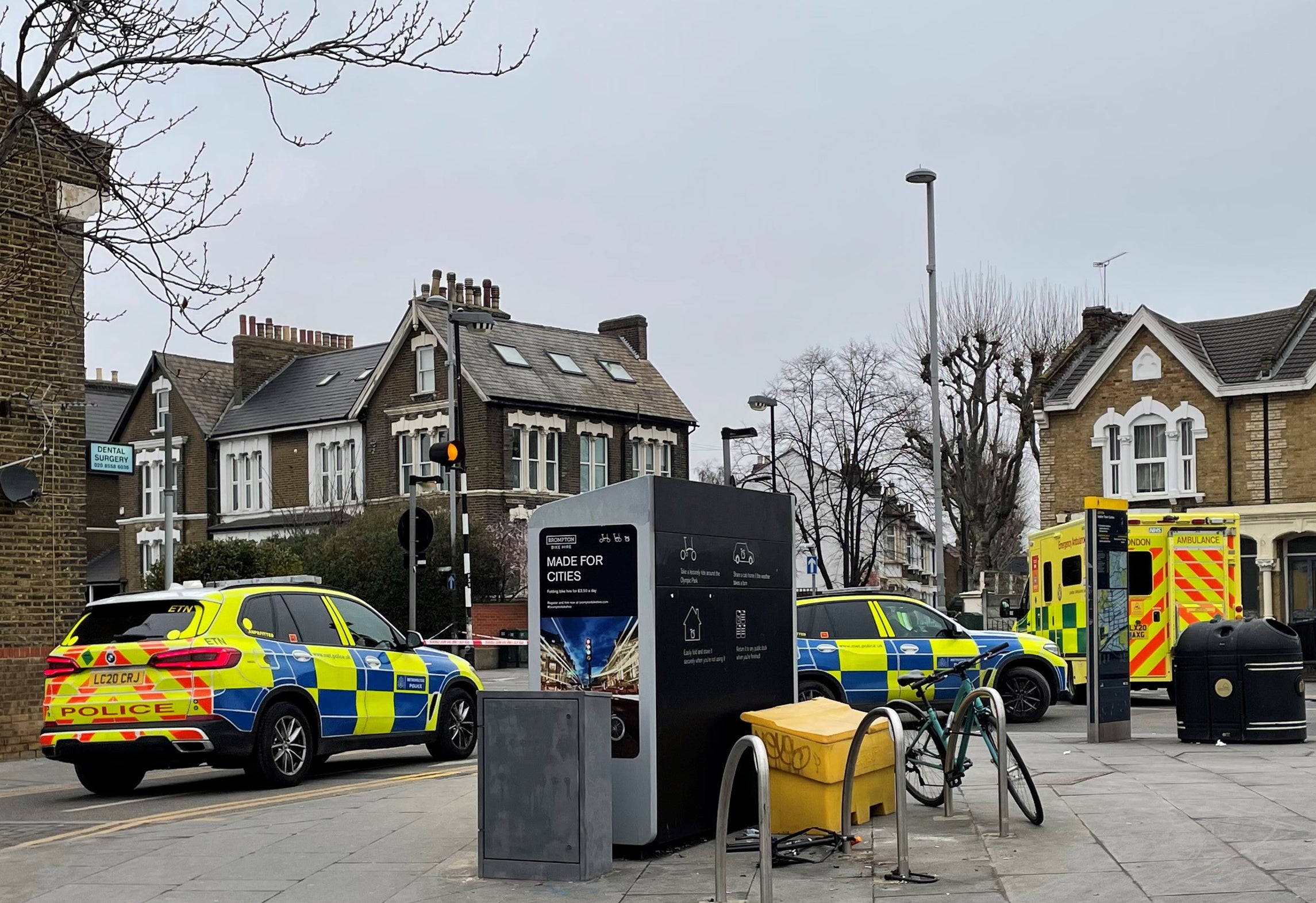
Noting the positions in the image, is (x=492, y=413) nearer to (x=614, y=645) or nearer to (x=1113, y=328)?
(x=1113, y=328)

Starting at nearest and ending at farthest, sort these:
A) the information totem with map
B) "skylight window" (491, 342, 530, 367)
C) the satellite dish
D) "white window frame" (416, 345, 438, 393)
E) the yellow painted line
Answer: the yellow painted line, the information totem with map, the satellite dish, "white window frame" (416, 345, 438, 393), "skylight window" (491, 342, 530, 367)

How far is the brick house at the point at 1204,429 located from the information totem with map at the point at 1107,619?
822 inches

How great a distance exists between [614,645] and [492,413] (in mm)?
41533

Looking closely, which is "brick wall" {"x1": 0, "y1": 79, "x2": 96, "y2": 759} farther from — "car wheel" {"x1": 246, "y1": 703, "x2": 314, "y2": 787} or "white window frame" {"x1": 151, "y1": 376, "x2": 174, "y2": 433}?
"white window frame" {"x1": 151, "y1": 376, "x2": 174, "y2": 433}

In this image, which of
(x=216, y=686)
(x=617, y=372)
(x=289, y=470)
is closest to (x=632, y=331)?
(x=617, y=372)

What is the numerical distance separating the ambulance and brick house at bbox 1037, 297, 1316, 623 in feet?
50.1

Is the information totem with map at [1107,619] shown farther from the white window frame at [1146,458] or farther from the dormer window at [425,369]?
the dormer window at [425,369]

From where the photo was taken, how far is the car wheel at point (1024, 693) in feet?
61.2

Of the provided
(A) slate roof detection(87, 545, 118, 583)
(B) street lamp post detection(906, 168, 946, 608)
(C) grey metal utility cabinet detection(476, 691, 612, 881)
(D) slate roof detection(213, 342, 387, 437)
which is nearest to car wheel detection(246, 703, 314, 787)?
(C) grey metal utility cabinet detection(476, 691, 612, 881)

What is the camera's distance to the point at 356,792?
12578mm

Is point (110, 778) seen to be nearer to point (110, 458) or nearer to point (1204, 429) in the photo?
point (110, 458)

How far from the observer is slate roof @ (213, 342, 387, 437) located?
55750 millimetres

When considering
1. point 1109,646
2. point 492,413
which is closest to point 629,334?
point 492,413

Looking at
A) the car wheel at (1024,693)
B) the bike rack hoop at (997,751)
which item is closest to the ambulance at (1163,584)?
the car wheel at (1024,693)
